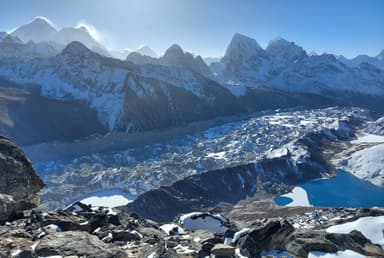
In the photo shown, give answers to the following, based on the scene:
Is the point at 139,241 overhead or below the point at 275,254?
overhead

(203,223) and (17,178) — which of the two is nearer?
(17,178)

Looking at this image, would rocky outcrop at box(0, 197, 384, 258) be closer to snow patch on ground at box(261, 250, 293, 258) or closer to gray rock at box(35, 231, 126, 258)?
gray rock at box(35, 231, 126, 258)

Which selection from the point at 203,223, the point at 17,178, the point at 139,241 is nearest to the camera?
the point at 139,241

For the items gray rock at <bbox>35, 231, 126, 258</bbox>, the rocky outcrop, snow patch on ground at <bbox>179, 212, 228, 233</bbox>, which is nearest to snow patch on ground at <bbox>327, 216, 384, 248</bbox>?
the rocky outcrop

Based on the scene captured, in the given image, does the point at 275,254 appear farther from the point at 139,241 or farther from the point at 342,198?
the point at 342,198

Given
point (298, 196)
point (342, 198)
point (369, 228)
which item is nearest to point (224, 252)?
point (369, 228)

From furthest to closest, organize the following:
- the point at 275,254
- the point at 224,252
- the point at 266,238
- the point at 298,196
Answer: the point at 298,196
the point at 266,238
the point at 275,254
the point at 224,252

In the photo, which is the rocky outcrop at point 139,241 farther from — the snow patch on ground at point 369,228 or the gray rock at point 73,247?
the snow patch on ground at point 369,228
